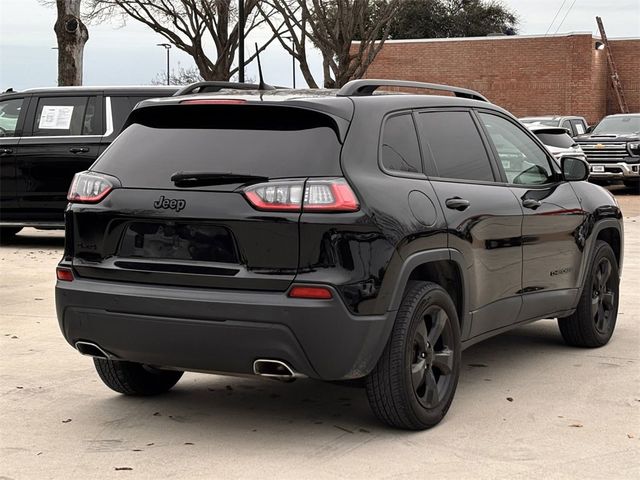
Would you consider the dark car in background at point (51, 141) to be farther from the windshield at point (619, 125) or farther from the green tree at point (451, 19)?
the green tree at point (451, 19)

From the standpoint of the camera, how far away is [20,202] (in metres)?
14.6

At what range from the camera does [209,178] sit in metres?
5.31

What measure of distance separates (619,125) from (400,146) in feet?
80.5

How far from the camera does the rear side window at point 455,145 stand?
6070mm

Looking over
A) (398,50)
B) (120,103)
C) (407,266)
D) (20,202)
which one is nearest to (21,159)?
(20,202)

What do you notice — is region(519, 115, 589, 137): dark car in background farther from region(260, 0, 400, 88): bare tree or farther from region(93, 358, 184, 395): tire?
region(93, 358, 184, 395): tire

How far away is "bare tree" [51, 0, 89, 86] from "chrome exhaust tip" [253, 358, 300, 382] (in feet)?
66.7

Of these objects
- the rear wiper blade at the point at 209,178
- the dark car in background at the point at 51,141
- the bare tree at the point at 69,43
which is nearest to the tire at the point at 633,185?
the bare tree at the point at 69,43

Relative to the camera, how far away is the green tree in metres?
65.6

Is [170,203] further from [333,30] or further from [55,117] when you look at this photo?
[333,30]

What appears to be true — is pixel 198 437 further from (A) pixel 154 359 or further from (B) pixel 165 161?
(B) pixel 165 161

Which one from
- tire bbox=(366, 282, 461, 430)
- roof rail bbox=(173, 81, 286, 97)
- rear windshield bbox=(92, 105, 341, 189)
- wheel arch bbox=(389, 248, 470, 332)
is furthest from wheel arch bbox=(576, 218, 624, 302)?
rear windshield bbox=(92, 105, 341, 189)

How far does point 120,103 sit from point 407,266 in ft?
31.8

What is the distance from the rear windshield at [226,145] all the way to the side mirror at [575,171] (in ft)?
8.52
